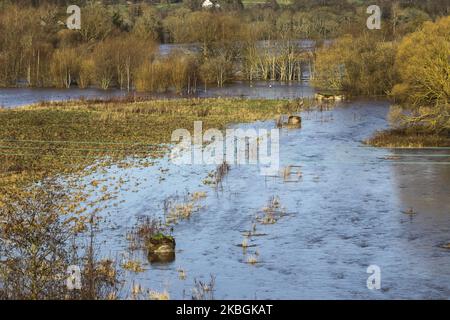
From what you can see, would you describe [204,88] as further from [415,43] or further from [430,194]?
[430,194]

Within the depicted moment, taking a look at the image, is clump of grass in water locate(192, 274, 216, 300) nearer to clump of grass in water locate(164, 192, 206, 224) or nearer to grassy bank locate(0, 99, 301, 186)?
clump of grass in water locate(164, 192, 206, 224)

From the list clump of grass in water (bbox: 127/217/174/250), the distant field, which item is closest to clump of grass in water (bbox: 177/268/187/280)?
clump of grass in water (bbox: 127/217/174/250)

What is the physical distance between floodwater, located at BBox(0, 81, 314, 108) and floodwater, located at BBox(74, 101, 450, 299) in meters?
21.4

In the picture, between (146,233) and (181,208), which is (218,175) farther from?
(146,233)

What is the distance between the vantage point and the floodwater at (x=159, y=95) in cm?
4916

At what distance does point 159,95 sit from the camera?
5191 centimetres

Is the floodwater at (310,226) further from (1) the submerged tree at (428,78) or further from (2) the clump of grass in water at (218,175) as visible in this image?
(1) the submerged tree at (428,78)

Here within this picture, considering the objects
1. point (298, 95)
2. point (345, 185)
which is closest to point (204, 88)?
point (298, 95)

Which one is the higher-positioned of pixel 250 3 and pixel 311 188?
pixel 250 3

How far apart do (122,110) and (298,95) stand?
14143mm

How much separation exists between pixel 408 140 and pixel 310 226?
14392 mm

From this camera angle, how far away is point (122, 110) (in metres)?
41.4
